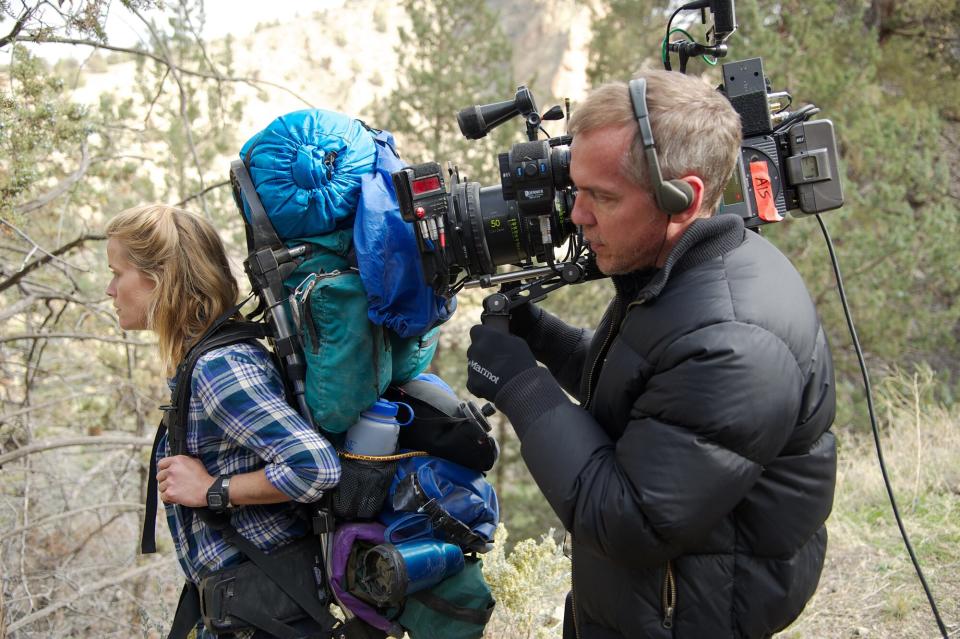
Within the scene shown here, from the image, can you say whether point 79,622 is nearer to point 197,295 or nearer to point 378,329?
point 197,295

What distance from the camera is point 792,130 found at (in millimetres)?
1830

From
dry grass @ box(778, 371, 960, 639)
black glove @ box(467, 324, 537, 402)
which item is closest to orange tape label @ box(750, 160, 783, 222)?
black glove @ box(467, 324, 537, 402)

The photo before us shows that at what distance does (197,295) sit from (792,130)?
1419 mm

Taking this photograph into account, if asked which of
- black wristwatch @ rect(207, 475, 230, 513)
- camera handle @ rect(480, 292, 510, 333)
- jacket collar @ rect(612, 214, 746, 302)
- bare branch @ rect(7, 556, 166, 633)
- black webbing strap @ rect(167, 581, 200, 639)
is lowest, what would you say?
bare branch @ rect(7, 556, 166, 633)

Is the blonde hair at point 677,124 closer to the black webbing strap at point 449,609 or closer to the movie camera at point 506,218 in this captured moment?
the movie camera at point 506,218

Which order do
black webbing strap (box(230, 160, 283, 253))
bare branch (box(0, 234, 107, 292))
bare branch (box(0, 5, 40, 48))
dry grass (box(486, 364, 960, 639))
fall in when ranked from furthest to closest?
bare branch (box(0, 234, 107, 292)) → dry grass (box(486, 364, 960, 639)) → bare branch (box(0, 5, 40, 48)) → black webbing strap (box(230, 160, 283, 253))

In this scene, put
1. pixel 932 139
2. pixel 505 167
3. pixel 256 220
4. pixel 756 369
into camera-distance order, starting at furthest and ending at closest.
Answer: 1. pixel 932 139
2. pixel 256 220
3. pixel 505 167
4. pixel 756 369

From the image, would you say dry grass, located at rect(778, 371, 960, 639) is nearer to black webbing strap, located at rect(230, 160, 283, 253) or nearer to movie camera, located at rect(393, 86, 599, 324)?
movie camera, located at rect(393, 86, 599, 324)

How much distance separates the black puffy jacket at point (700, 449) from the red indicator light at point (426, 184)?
472 millimetres

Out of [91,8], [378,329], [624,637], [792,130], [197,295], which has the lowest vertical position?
[624,637]

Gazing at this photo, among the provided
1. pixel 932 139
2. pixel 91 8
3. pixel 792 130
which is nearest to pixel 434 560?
pixel 792 130

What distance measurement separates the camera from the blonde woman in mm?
1781

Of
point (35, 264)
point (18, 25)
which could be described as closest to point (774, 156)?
point (18, 25)

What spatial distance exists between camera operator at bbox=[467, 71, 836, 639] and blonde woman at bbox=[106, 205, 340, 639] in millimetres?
509
